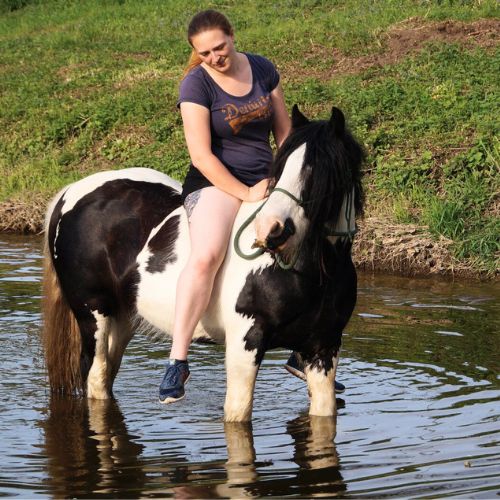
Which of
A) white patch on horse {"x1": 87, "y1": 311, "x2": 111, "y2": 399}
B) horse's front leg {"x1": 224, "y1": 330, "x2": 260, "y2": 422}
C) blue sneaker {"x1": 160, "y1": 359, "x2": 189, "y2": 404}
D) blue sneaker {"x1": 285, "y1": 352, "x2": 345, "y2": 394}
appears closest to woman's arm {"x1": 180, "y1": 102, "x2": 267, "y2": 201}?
horse's front leg {"x1": 224, "y1": 330, "x2": 260, "y2": 422}

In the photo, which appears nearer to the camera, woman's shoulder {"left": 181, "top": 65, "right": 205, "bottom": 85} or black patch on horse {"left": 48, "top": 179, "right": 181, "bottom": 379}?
woman's shoulder {"left": 181, "top": 65, "right": 205, "bottom": 85}

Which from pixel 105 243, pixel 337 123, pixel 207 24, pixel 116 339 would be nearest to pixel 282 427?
pixel 116 339

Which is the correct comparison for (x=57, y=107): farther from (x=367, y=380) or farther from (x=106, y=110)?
(x=367, y=380)

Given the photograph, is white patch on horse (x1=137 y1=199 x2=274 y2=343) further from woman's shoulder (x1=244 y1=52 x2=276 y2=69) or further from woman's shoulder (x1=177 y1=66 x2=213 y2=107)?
woman's shoulder (x1=244 y1=52 x2=276 y2=69)

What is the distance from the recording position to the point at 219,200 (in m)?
5.53

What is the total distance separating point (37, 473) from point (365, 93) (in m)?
9.49

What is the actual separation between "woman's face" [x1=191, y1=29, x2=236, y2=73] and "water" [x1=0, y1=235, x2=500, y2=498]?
187 centimetres

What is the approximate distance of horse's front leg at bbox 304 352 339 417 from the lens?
5711 millimetres

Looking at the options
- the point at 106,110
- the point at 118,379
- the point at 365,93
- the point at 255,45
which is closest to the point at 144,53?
the point at 255,45

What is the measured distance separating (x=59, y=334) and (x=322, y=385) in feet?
5.98

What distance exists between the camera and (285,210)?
493cm

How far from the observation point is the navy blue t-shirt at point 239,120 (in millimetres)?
5543

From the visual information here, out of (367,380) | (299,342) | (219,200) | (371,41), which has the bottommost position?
(367,380)

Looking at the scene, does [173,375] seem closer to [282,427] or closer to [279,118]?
[282,427]
